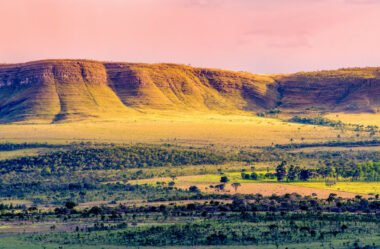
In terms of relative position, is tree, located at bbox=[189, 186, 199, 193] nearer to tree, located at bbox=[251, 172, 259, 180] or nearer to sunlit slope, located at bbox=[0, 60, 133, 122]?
tree, located at bbox=[251, 172, 259, 180]

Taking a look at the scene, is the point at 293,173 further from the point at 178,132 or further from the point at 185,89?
the point at 185,89

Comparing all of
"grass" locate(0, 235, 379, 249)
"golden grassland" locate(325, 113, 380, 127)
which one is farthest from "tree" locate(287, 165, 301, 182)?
"golden grassland" locate(325, 113, 380, 127)

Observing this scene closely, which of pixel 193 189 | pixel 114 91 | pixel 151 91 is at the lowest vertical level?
pixel 193 189

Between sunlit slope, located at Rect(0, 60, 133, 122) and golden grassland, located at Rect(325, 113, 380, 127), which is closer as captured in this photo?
golden grassland, located at Rect(325, 113, 380, 127)

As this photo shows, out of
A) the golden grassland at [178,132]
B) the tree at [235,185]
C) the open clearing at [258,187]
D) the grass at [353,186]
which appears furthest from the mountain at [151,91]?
the grass at [353,186]

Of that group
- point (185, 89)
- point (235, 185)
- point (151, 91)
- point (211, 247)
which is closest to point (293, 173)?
point (235, 185)
